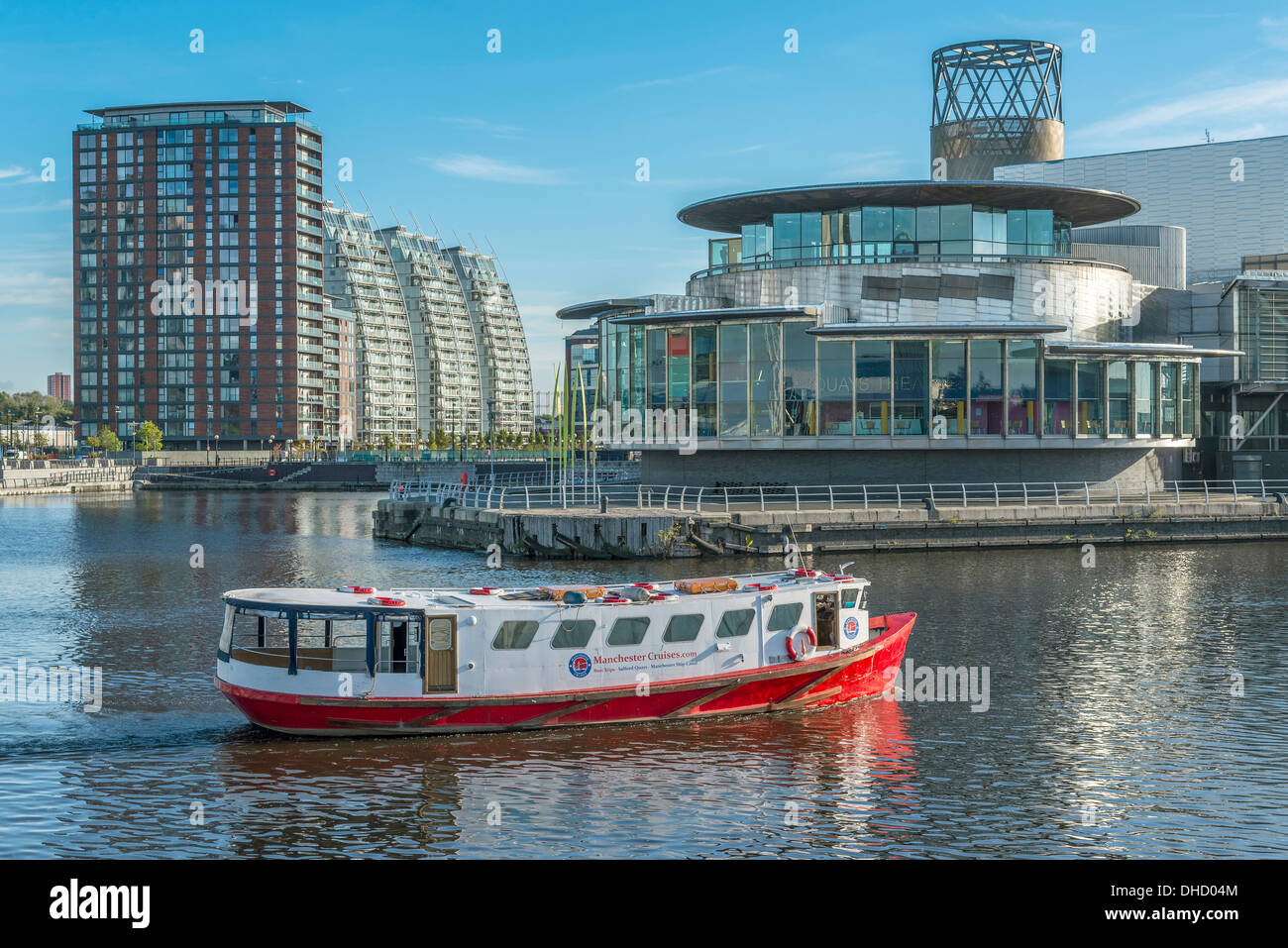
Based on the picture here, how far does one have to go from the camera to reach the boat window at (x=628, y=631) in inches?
1217

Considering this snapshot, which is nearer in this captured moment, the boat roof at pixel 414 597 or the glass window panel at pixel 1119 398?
the boat roof at pixel 414 597

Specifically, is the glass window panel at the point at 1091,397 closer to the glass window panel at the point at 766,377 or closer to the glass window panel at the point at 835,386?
the glass window panel at the point at 835,386

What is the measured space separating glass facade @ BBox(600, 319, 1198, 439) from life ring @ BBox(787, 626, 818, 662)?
47533 mm

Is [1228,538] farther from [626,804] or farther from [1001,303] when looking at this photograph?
[626,804]

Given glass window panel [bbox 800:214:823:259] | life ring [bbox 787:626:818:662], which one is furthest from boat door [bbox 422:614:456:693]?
glass window panel [bbox 800:214:823:259]

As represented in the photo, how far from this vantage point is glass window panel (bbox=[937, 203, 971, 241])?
8438 centimetres

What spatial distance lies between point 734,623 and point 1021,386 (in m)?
53.4

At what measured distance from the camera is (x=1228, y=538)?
7494 cm

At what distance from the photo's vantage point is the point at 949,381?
79875 millimetres

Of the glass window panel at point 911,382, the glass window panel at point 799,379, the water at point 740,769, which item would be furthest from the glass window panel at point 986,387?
the water at point 740,769

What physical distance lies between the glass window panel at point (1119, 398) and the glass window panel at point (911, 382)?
1253 centimetres
